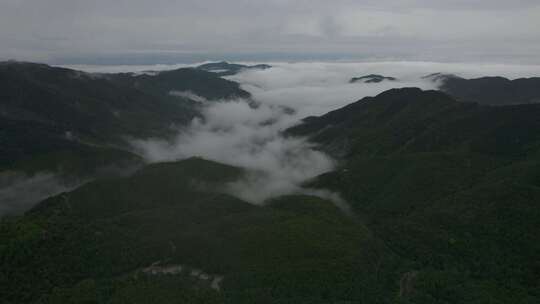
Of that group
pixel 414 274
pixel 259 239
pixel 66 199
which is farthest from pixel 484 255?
pixel 66 199

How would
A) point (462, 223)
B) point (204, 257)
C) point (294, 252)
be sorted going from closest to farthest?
1. point (294, 252)
2. point (204, 257)
3. point (462, 223)

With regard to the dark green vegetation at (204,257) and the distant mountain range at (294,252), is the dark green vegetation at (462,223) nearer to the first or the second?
the distant mountain range at (294,252)

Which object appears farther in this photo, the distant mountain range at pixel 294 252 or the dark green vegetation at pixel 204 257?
the distant mountain range at pixel 294 252

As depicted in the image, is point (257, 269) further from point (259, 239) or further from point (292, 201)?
point (292, 201)

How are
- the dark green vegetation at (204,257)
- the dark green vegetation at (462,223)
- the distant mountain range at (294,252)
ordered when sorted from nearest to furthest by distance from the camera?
the dark green vegetation at (204,257) < the distant mountain range at (294,252) < the dark green vegetation at (462,223)

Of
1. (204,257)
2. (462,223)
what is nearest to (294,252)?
(204,257)

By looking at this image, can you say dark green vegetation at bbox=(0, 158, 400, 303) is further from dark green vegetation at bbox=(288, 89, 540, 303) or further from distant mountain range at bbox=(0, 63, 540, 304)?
dark green vegetation at bbox=(288, 89, 540, 303)

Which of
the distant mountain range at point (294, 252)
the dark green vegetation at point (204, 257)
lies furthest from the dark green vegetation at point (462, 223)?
the dark green vegetation at point (204, 257)

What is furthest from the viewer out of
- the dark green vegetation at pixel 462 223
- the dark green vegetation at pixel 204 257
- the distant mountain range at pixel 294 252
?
the dark green vegetation at pixel 462 223

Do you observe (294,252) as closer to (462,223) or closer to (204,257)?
(204,257)
